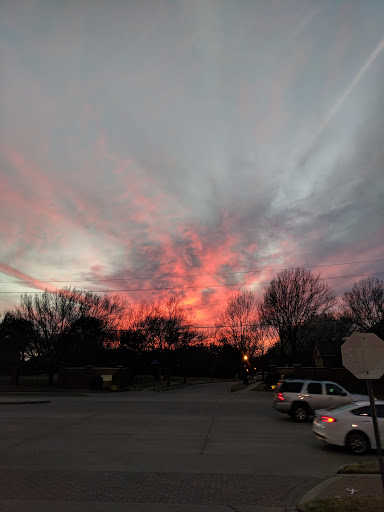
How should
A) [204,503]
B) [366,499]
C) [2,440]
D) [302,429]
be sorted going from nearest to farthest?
[366,499] < [204,503] < [2,440] < [302,429]

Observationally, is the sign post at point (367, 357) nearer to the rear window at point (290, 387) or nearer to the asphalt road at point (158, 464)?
the asphalt road at point (158, 464)

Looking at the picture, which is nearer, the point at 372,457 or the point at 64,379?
the point at 372,457

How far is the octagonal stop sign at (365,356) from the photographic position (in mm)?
6395

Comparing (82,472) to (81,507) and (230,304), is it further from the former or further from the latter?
(230,304)

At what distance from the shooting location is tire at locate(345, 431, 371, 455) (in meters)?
11.1

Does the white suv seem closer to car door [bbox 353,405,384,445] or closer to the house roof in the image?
car door [bbox 353,405,384,445]

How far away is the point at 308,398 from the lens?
18.1 meters

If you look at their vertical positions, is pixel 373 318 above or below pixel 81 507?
above

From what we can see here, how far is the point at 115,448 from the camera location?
12.0m

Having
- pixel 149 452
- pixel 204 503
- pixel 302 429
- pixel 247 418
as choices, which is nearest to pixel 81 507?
pixel 204 503

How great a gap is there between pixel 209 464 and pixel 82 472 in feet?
9.58

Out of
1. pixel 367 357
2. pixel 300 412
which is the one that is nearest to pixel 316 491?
pixel 367 357

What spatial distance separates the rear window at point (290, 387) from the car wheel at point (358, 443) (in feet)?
24.5

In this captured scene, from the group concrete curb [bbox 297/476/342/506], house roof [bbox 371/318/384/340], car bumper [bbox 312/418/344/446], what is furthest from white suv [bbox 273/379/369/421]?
house roof [bbox 371/318/384/340]
